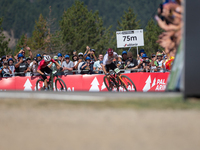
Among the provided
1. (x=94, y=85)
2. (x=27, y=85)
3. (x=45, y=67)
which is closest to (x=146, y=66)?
(x=94, y=85)

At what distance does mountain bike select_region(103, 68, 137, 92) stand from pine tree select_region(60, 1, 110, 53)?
45649mm

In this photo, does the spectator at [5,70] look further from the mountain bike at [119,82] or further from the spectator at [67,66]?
the mountain bike at [119,82]

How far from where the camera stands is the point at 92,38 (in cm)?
6556

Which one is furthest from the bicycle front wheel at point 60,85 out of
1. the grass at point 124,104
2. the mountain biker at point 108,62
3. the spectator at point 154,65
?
the grass at point 124,104

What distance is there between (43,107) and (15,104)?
30.1 inches

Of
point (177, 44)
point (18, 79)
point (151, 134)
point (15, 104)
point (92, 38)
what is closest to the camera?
point (151, 134)

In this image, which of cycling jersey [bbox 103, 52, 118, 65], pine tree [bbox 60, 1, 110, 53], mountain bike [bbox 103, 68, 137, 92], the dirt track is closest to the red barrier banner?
mountain bike [bbox 103, 68, 137, 92]

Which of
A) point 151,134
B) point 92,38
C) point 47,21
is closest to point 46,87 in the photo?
point 151,134

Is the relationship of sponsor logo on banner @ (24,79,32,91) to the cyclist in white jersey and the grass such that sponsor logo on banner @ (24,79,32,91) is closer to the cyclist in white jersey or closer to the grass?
the cyclist in white jersey

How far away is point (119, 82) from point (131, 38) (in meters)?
4.08

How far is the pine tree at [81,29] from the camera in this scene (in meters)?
60.6

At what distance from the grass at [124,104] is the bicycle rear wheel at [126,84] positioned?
20.8ft

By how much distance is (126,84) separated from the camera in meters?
13.4

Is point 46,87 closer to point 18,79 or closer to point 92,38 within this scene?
point 18,79
